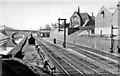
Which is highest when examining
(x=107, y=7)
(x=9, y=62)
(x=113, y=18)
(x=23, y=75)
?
(x=107, y=7)

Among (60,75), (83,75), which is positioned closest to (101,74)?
(83,75)

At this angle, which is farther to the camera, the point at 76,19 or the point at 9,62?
the point at 76,19

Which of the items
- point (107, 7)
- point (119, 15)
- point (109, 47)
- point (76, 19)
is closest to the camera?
point (109, 47)

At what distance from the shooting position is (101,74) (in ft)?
43.3

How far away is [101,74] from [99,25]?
33400 mm

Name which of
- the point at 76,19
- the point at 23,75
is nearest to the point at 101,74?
the point at 23,75

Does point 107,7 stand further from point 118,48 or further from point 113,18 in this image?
point 118,48

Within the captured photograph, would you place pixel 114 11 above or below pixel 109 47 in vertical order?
above

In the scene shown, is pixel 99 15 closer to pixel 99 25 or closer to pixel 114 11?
pixel 99 25

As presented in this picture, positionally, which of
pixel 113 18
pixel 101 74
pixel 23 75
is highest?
pixel 113 18

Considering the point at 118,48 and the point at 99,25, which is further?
the point at 99,25

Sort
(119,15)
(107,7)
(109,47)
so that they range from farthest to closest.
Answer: (107,7), (119,15), (109,47)

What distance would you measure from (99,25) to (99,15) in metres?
2.80

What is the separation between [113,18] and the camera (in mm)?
37906
